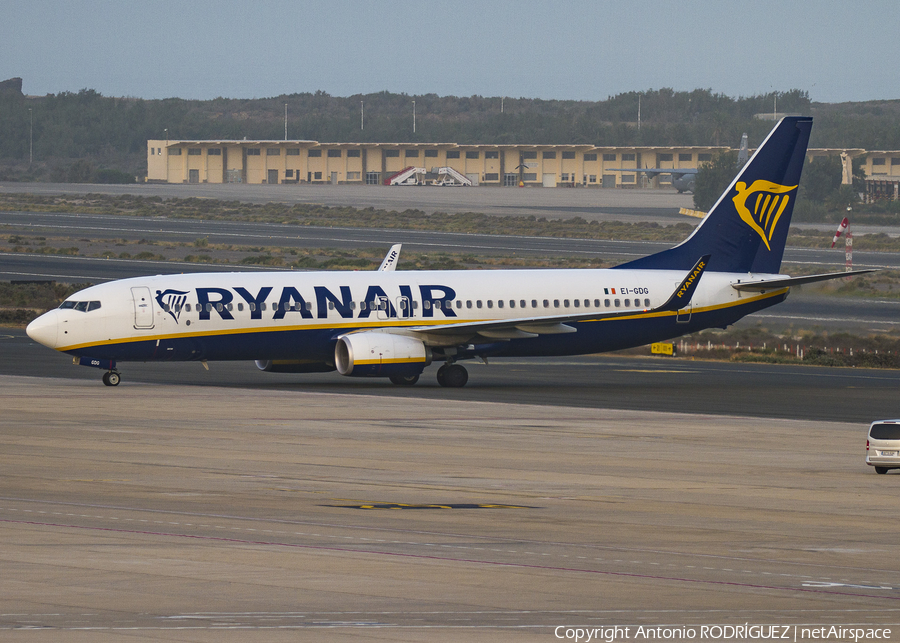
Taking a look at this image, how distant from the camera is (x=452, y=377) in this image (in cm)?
4828

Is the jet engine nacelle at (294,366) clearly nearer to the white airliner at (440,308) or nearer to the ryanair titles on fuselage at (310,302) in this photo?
the white airliner at (440,308)

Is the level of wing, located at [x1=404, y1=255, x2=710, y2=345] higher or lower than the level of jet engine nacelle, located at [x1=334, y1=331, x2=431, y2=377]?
higher

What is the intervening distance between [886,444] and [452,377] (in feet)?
72.9

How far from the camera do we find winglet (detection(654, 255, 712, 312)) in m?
46.8

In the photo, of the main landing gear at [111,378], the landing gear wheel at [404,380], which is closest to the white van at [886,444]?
the landing gear wheel at [404,380]

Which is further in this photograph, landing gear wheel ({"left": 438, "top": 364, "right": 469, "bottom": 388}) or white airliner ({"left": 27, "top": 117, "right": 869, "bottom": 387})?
landing gear wheel ({"left": 438, "top": 364, "right": 469, "bottom": 388})

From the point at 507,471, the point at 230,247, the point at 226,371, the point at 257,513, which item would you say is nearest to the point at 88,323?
the point at 226,371

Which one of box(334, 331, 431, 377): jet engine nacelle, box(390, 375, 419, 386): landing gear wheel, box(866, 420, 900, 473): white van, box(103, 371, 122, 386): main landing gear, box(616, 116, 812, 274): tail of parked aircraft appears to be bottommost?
box(390, 375, 419, 386): landing gear wheel

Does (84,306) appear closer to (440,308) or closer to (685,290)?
(440,308)

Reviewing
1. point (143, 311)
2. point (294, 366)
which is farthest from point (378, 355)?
point (143, 311)

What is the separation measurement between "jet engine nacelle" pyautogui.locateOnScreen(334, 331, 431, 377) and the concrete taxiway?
692 centimetres

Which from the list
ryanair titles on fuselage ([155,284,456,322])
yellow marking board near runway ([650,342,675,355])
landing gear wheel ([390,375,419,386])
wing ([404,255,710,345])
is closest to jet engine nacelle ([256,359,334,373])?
landing gear wheel ([390,375,419,386])

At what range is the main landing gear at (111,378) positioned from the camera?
46.1m

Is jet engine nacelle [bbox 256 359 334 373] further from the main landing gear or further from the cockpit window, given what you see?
the cockpit window
